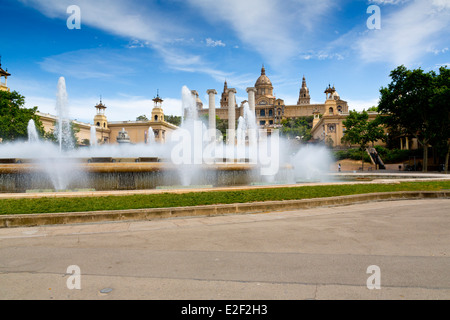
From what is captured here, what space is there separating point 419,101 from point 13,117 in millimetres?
54630

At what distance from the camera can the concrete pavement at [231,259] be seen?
4070 mm

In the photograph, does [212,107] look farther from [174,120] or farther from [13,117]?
[174,120]

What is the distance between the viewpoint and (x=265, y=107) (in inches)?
5812

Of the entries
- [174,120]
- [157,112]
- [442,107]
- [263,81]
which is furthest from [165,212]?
[263,81]

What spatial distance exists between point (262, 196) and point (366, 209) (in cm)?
405

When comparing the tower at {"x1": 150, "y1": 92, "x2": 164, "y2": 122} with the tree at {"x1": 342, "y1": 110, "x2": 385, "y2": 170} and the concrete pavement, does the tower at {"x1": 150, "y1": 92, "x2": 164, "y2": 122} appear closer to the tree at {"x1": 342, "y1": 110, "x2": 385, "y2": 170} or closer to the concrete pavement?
the tree at {"x1": 342, "y1": 110, "x2": 385, "y2": 170}

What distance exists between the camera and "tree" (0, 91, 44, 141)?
133ft

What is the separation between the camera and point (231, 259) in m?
5.46

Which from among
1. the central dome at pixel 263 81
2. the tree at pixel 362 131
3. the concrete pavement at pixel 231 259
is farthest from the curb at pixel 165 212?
the central dome at pixel 263 81

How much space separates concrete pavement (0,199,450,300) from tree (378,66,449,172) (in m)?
33.8

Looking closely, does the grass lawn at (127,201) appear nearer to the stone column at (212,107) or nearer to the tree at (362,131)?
the stone column at (212,107)

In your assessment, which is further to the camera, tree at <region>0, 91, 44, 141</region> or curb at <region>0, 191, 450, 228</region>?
tree at <region>0, 91, 44, 141</region>

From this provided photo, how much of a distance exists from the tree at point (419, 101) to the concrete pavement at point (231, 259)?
111 feet

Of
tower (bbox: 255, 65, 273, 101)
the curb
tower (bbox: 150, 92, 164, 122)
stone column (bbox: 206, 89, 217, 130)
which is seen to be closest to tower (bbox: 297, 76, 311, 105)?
tower (bbox: 255, 65, 273, 101)
